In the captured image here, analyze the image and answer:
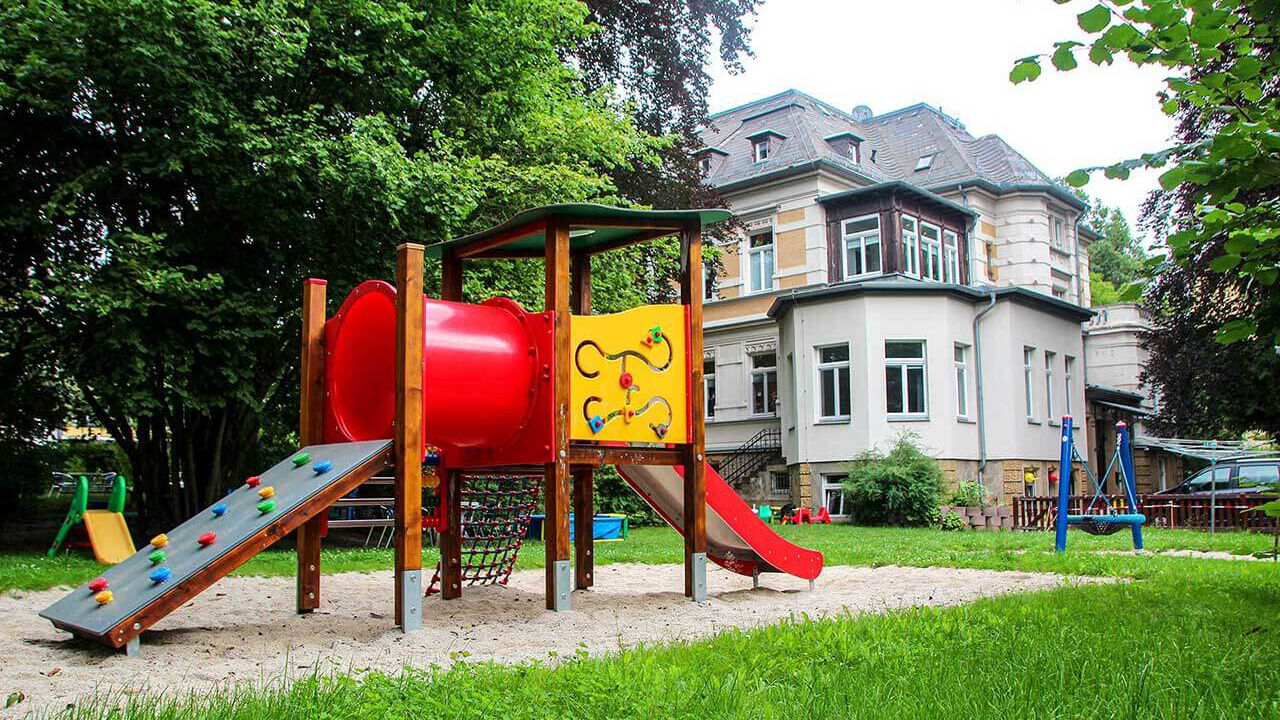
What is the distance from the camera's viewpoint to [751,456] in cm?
A: 2991

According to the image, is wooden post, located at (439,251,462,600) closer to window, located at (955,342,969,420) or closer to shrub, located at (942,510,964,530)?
shrub, located at (942,510,964,530)

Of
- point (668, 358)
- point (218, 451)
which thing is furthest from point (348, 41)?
point (668, 358)

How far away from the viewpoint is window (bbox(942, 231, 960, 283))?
29.5m

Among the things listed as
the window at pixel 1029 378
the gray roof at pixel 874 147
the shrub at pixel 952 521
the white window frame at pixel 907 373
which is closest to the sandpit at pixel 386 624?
the shrub at pixel 952 521

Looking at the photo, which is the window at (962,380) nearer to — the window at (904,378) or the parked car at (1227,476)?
the window at (904,378)

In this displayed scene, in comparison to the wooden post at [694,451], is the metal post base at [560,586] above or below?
below

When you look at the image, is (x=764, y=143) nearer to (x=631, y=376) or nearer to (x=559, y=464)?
(x=631, y=376)

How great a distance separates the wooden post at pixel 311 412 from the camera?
26.3 ft

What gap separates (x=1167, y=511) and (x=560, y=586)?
60.8 feet

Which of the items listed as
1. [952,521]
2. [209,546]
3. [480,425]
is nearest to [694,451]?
[480,425]

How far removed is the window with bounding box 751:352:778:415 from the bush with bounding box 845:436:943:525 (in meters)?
7.02

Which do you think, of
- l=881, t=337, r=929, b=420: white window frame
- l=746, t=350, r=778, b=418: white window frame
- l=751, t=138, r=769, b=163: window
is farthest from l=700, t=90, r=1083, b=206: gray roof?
l=881, t=337, r=929, b=420: white window frame

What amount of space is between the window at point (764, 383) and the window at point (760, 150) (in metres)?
6.34

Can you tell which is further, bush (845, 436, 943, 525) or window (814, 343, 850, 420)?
window (814, 343, 850, 420)
